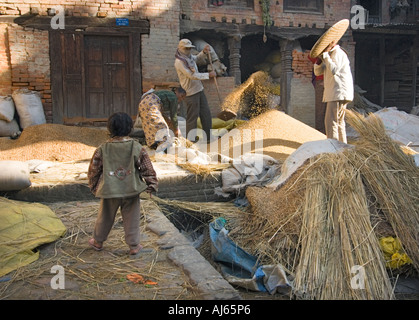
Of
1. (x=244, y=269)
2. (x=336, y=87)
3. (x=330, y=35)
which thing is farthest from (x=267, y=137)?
(x=244, y=269)

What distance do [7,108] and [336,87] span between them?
227 inches

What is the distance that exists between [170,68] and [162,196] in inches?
203

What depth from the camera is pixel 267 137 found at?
6.71 metres

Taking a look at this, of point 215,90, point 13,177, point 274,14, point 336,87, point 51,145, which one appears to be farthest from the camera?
point 274,14

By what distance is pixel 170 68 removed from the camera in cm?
948

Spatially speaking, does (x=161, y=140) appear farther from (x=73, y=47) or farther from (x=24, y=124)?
(x=73, y=47)

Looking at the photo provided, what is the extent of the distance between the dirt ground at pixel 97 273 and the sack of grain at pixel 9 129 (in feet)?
16.0

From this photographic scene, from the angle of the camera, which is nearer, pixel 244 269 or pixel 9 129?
→ pixel 244 269

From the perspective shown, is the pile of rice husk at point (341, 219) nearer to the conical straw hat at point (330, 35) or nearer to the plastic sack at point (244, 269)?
the plastic sack at point (244, 269)

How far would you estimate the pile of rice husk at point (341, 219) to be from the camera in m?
3.01

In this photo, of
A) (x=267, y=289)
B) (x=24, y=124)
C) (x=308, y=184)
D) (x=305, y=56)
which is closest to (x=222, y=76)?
(x=305, y=56)

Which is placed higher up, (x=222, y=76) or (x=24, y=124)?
(x=222, y=76)

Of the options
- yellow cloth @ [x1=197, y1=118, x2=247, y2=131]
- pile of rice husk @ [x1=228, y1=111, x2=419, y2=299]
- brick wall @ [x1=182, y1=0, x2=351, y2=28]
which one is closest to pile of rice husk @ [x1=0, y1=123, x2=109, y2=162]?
yellow cloth @ [x1=197, y1=118, x2=247, y2=131]

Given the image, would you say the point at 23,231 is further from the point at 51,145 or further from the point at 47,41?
the point at 47,41
